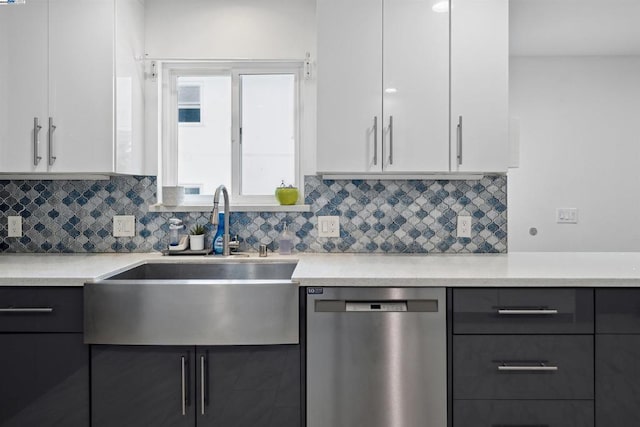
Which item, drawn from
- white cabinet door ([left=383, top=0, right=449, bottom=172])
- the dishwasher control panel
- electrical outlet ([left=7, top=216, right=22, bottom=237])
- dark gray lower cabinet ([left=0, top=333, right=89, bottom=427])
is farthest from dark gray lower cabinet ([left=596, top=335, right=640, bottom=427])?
electrical outlet ([left=7, top=216, right=22, bottom=237])

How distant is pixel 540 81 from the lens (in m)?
3.48

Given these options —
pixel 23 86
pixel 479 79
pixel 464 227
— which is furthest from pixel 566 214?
pixel 23 86

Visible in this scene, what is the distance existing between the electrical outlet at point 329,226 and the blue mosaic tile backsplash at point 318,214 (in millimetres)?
25

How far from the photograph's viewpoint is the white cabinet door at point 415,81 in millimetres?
2018

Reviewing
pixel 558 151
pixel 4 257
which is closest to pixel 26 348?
pixel 4 257

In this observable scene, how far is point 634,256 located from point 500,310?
1119 millimetres

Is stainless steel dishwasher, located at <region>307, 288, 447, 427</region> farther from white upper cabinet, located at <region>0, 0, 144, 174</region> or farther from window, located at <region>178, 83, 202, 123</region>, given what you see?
window, located at <region>178, 83, 202, 123</region>

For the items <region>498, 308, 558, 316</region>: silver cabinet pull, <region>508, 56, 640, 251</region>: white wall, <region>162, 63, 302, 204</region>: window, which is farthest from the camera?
<region>508, 56, 640, 251</region>: white wall

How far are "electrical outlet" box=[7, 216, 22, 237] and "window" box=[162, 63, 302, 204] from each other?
0.80 m

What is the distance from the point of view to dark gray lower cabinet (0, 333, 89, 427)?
5.41 feet

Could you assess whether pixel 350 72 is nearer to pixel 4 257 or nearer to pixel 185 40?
pixel 185 40

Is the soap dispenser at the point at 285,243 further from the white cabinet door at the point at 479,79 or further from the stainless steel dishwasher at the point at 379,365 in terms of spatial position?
the white cabinet door at the point at 479,79

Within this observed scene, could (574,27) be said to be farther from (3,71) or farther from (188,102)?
(3,71)

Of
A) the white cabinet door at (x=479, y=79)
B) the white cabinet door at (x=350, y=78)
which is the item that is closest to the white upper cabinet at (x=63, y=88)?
the white cabinet door at (x=350, y=78)
